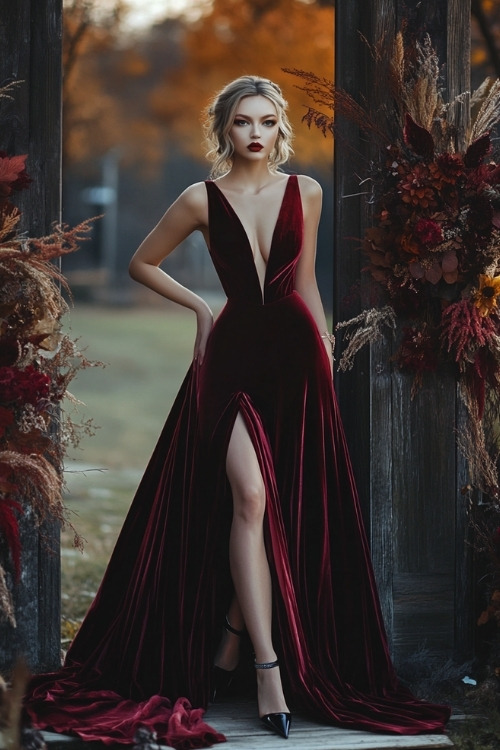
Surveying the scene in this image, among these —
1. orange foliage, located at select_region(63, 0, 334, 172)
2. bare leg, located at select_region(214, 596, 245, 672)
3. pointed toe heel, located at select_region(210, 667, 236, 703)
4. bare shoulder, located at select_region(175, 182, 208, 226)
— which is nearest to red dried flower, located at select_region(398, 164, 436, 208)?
bare shoulder, located at select_region(175, 182, 208, 226)

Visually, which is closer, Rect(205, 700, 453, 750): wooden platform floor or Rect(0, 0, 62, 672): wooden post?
Rect(205, 700, 453, 750): wooden platform floor

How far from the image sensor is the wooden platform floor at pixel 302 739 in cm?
328

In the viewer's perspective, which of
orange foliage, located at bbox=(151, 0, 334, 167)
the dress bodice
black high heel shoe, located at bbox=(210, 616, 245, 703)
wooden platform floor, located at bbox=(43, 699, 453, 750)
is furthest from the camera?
orange foliage, located at bbox=(151, 0, 334, 167)

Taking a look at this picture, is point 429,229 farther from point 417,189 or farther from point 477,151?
point 477,151

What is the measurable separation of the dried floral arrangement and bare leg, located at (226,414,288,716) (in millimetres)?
518

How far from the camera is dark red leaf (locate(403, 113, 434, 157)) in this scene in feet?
12.6

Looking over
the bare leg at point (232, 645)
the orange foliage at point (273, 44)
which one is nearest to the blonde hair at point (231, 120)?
the bare leg at point (232, 645)

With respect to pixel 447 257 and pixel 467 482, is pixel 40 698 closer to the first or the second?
pixel 467 482

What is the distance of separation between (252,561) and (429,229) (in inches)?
50.3

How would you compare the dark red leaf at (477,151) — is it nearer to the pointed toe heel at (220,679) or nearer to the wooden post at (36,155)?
the wooden post at (36,155)

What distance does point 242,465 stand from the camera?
3.53 metres

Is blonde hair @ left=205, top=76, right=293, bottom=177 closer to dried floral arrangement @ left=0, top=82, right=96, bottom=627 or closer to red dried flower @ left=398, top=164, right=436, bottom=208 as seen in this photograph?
red dried flower @ left=398, top=164, right=436, bottom=208

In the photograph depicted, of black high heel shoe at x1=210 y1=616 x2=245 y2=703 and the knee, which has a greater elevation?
the knee

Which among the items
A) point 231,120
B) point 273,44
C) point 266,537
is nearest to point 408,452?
point 266,537
